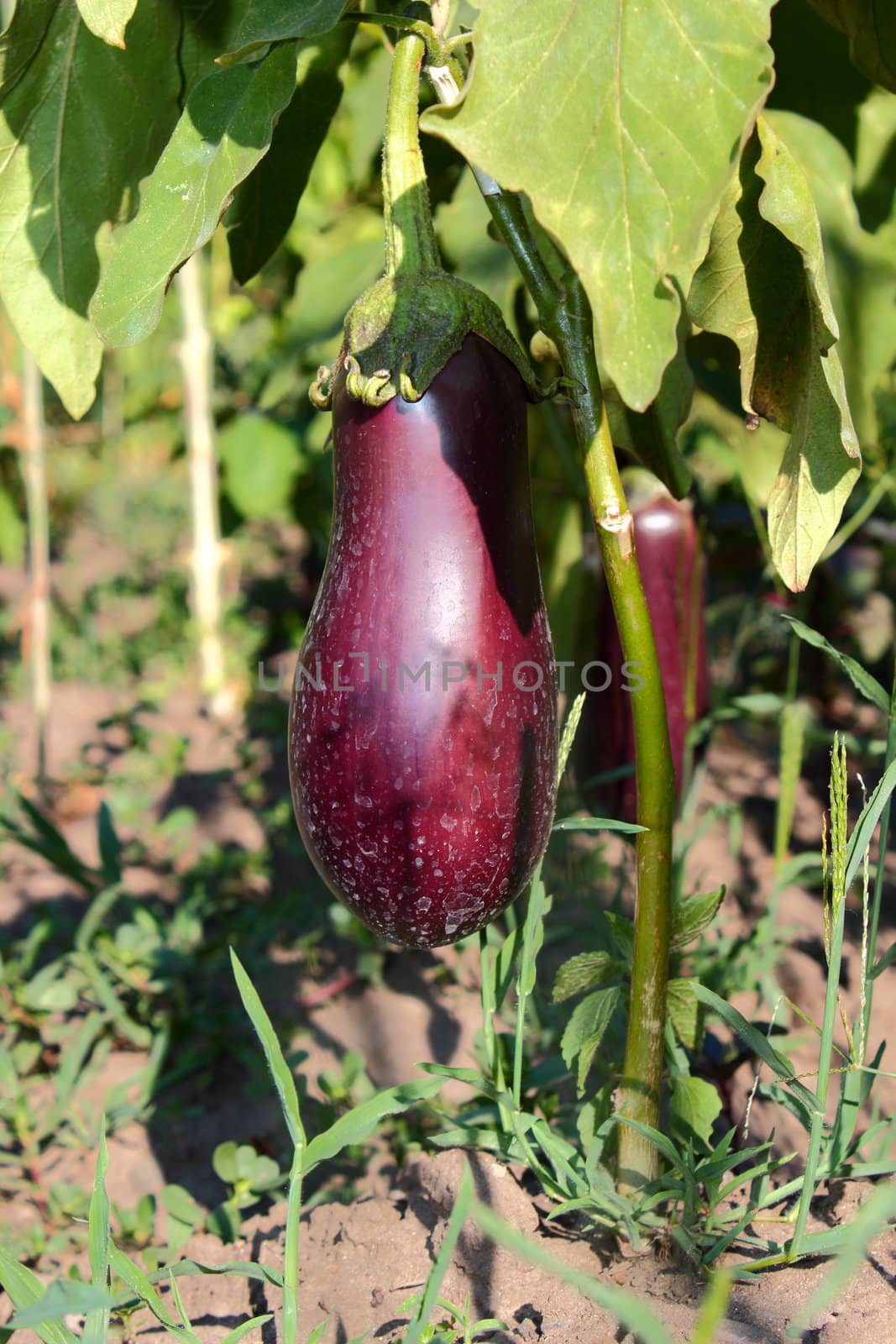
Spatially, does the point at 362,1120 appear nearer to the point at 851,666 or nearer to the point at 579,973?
the point at 579,973

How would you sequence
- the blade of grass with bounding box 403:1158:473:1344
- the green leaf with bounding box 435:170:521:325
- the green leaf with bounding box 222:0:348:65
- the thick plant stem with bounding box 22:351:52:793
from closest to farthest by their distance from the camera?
the blade of grass with bounding box 403:1158:473:1344 < the green leaf with bounding box 222:0:348:65 < the green leaf with bounding box 435:170:521:325 < the thick plant stem with bounding box 22:351:52:793

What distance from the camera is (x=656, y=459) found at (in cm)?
99

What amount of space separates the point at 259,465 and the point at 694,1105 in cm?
180

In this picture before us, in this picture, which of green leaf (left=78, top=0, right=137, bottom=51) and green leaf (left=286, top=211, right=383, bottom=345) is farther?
green leaf (left=286, top=211, right=383, bottom=345)

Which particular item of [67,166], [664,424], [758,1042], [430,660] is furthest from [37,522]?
[758,1042]

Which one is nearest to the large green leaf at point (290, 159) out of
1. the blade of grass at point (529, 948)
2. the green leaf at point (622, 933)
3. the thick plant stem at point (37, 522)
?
the blade of grass at point (529, 948)

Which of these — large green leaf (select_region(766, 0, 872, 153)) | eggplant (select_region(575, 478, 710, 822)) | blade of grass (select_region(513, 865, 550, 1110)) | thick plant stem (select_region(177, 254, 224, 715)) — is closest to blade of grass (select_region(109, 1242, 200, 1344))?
blade of grass (select_region(513, 865, 550, 1110))

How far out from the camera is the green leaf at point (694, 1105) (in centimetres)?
84

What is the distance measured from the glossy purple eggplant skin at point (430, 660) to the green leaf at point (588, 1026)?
12cm

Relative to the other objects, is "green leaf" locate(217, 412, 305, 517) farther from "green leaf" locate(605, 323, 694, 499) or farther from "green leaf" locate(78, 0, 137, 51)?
"green leaf" locate(78, 0, 137, 51)

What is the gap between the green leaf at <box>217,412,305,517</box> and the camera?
93.7 inches

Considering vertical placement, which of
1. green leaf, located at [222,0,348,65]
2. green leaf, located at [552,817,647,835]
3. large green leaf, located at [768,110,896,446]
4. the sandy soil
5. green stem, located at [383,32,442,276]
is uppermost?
green leaf, located at [222,0,348,65]

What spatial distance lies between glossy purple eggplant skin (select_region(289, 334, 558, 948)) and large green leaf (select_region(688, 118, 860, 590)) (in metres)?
0.15

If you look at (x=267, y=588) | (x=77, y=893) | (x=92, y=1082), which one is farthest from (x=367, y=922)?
(x=267, y=588)
